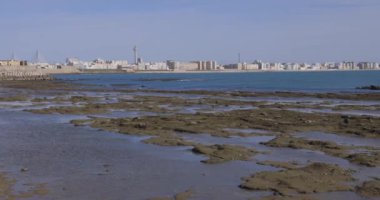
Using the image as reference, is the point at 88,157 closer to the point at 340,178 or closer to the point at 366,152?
the point at 340,178

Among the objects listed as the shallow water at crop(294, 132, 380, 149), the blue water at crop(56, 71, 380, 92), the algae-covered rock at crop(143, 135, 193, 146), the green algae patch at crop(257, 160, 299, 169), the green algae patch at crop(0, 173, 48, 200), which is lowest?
the blue water at crop(56, 71, 380, 92)

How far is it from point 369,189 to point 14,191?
7.06 meters

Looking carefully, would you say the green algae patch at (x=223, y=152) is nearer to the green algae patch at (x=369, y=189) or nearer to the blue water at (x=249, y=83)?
the green algae patch at (x=369, y=189)

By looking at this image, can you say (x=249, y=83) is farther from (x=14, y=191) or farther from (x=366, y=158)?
(x=14, y=191)

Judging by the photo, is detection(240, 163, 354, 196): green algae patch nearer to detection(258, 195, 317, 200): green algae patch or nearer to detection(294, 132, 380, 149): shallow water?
detection(258, 195, 317, 200): green algae patch

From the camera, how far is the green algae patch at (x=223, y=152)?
1431 cm

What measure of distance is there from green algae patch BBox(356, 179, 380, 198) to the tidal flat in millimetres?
A: 19

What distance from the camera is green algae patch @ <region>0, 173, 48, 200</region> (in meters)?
10.0

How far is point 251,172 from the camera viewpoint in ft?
41.1

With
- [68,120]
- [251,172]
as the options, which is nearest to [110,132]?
[68,120]

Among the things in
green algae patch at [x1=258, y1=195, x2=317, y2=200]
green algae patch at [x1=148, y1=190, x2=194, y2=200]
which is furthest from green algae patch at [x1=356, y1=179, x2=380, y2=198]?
green algae patch at [x1=148, y1=190, x2=194, y2=200]

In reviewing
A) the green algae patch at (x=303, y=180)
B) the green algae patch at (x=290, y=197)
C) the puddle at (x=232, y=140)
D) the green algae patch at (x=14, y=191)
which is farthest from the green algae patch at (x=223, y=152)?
the green algae patch at (x=14, y=191)

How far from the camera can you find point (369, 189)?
10.7 meters

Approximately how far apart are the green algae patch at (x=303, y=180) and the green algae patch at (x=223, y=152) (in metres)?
2.10
